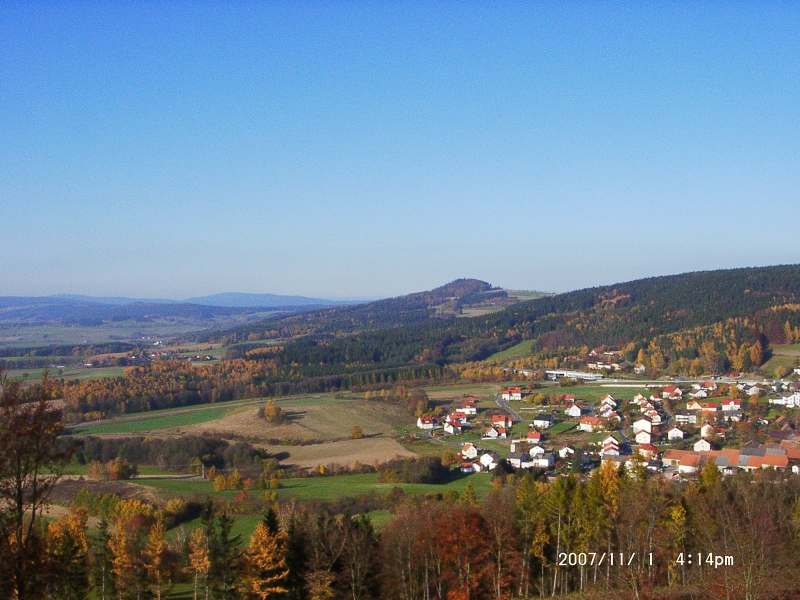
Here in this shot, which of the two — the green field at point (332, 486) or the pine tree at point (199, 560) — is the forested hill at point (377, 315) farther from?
the pine tree at point (199, 560)

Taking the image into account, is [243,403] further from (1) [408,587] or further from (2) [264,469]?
(1) [408,587]

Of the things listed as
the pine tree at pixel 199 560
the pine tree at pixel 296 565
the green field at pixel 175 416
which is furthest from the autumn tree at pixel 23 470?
the green field at pixel 175 416

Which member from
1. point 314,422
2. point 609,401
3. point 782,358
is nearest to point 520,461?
point 609,401

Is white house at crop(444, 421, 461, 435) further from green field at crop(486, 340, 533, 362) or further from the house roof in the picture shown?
green field at crop(486, 340, 533, 362)

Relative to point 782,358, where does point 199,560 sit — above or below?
below

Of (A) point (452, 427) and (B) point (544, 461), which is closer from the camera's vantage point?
(B) point (544, 461)

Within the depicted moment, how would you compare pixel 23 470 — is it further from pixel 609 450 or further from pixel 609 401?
pixel 609 401
